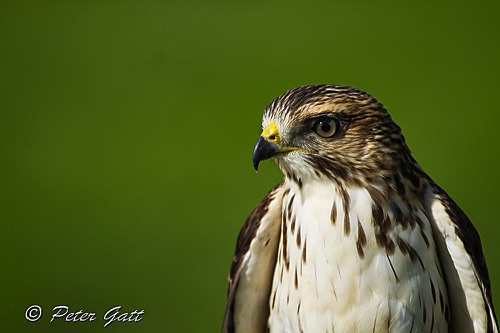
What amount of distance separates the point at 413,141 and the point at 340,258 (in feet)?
22.9

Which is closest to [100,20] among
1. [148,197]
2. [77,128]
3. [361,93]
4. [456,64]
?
[77,128]

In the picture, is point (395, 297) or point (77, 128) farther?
point (77, 128)

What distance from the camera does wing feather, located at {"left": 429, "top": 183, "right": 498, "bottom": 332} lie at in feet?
17.6

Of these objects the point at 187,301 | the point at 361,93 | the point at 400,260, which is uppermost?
the point at 361,93

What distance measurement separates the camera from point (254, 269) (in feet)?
18.8

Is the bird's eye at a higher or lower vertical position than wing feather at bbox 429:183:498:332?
higher

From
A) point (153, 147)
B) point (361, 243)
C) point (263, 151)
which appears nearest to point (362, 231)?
point (361, 243)

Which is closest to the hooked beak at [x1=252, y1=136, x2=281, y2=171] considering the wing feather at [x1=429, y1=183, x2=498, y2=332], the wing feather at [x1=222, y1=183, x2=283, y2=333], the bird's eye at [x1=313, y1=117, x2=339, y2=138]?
the bird's eye at [x1=313, y1=117, x2=339, y2=138]

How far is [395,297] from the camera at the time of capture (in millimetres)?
5340

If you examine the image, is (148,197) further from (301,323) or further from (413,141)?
(301,323)

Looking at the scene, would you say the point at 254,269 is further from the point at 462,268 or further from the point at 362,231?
the point at 462,268

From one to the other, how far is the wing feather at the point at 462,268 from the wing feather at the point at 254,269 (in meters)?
0.85

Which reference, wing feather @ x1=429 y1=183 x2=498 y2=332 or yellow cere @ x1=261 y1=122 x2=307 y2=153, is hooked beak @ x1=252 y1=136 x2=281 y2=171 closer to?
yellow cere @ x1=261 y1=122 x2=307 y2=153

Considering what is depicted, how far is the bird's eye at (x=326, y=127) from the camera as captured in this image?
5398mm
